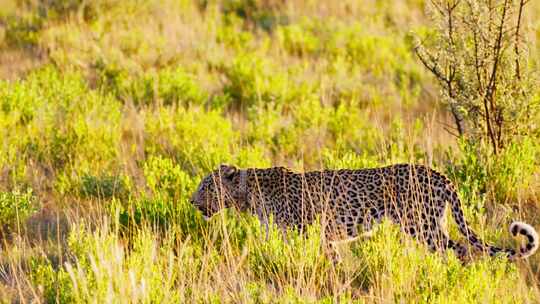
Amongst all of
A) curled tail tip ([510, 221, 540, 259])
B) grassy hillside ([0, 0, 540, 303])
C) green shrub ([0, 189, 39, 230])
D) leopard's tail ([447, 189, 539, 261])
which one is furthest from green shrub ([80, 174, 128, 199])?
curled tail tip ([510, 221, 540, 259])

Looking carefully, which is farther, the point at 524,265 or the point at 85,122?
the point at 85,122

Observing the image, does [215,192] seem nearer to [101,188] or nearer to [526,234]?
[101,188]

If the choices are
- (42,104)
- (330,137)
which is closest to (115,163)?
(42,104)

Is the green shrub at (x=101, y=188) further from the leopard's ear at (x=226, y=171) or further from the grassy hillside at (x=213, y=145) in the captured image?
the leopard's ear at (x=226, y=171)

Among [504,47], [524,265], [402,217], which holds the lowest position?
[524,265]

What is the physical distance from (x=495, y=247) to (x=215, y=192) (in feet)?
6.29

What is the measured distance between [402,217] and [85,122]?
381cm

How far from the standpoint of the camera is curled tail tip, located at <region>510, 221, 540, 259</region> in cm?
479

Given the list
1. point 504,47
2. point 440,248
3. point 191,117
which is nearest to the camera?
point 440,248

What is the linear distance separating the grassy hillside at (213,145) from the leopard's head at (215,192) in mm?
126

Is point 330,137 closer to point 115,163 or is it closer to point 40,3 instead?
point 115,163

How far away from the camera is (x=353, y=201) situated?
5.43m

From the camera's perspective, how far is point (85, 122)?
7992mm

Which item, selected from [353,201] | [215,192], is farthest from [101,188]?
[353,201]
